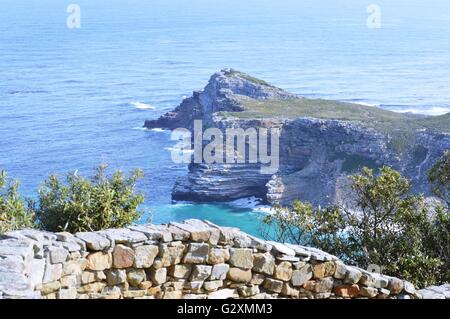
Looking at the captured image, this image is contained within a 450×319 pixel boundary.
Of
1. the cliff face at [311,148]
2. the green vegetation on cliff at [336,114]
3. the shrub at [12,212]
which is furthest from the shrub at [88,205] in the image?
the green vegetation on cliff at [336,114]

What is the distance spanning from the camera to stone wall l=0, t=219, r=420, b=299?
8.99 m

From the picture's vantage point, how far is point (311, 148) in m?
91.2

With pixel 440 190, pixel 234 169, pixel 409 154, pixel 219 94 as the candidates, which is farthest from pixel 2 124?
pixel 440 190

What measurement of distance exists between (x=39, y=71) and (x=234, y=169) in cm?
8442

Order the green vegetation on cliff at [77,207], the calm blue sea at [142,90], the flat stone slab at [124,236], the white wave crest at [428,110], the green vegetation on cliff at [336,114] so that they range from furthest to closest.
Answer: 1. the white wave crest at [428,110]
2. the calm blue sea at [142,90]
3. the green vegetation on cliff at [336,114]
4. the green vegetation on cliff at [77,207]
5. the flat stone slab at [124,236]

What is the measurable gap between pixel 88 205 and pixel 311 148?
77778 mm

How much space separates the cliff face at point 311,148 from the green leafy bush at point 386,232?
58680mm

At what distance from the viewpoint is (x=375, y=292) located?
34.3ft

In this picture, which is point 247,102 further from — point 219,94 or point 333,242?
point 333,242

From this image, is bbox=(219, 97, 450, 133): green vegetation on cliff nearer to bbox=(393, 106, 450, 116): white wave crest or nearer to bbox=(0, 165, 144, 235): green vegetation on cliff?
bbox=(393, 106, 450, 116): white wave crest

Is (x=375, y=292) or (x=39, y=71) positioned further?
(x=39, y=71)

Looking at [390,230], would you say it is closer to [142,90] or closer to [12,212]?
[12,212]

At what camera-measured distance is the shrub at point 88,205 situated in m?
14.1

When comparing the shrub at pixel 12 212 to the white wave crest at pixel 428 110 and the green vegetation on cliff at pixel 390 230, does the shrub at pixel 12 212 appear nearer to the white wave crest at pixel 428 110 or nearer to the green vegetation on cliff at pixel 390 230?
the green vegetation on cliff at pixel 390 230
